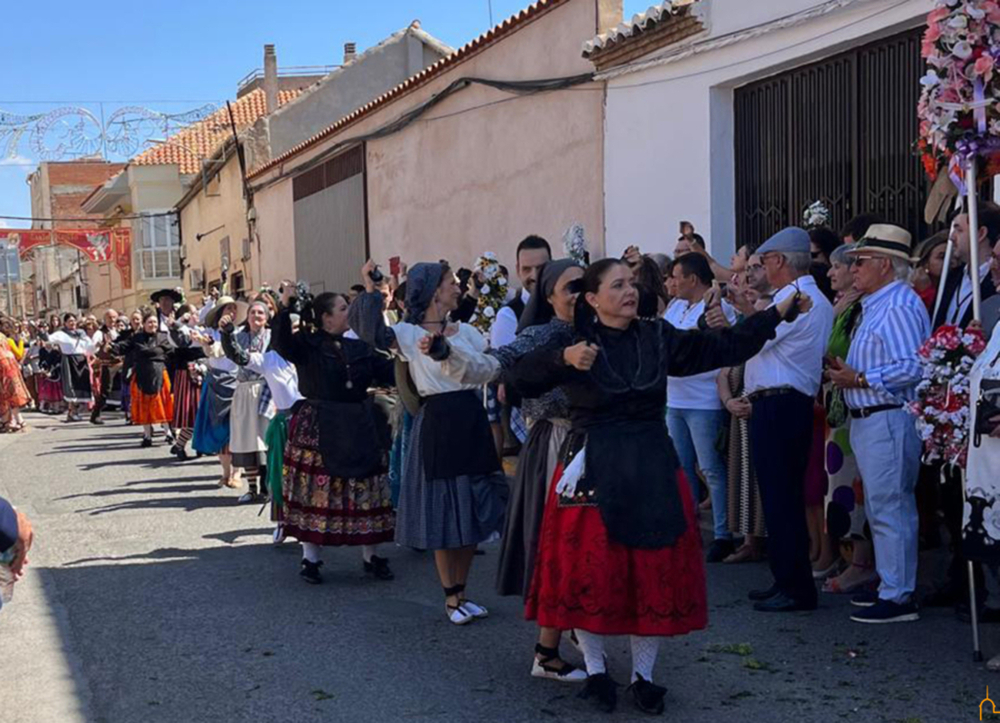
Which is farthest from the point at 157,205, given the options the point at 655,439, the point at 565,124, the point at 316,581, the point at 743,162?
the point at 655,439

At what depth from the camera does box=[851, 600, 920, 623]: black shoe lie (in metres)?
6.09

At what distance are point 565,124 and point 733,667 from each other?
386 inches

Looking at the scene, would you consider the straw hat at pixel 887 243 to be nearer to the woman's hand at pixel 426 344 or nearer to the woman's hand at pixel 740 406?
the woman's hand at pixel 740 406

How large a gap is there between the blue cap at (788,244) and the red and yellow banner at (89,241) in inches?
1606

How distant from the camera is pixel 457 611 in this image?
646 cm

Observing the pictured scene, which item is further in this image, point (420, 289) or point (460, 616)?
point (460, 616)

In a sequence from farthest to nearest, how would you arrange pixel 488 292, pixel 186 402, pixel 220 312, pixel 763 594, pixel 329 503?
pixel 186 402
pixel 488 292
pixel 220 312
pixel 329 503
pixel 763 594

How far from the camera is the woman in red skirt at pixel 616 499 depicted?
188 inches

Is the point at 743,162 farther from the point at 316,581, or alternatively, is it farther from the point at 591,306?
the point at 591,306

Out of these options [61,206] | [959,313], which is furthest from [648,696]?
[61,206]

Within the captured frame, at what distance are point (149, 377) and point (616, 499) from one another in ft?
42.1

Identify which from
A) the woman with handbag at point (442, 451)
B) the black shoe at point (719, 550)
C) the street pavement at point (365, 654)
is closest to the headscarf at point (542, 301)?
the woman with handbag at point (442, 451)

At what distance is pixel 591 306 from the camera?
16.3 feet

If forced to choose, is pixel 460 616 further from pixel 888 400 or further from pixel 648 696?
pixel 888 400
